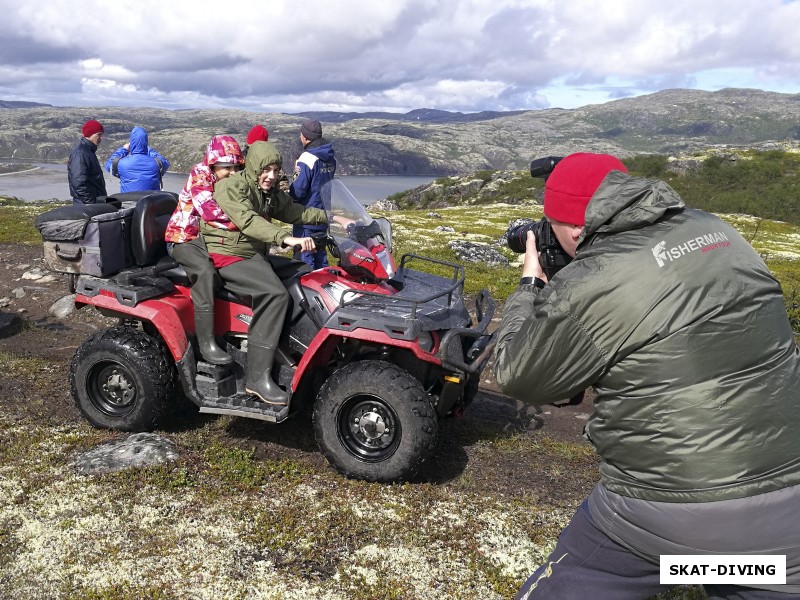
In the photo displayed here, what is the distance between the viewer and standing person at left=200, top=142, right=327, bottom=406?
5988 millimetres

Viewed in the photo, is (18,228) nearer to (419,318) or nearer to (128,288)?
(128,288)

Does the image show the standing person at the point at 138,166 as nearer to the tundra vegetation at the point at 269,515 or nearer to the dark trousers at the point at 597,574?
the tundra vegetation at the point at 269,515

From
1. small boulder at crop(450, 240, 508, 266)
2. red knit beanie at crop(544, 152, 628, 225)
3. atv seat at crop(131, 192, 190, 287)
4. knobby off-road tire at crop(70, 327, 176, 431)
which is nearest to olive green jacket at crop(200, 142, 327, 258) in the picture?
atv seat at crop(131, 192, 190, 287)

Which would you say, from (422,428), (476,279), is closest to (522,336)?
(422,428)

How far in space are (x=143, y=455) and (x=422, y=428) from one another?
2.90 m

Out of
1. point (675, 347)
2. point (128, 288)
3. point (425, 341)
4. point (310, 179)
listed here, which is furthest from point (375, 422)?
point (310, 179)

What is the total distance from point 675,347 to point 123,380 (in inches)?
238

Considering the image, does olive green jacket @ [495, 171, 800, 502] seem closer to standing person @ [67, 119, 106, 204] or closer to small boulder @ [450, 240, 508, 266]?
standing person @ [67, 119, 106, 204]

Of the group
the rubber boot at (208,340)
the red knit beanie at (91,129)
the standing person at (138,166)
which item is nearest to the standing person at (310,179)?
the rubber boot at (208,340)

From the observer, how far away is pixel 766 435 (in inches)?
95.3

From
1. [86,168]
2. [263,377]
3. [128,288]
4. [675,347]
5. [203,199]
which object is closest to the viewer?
[675,347]

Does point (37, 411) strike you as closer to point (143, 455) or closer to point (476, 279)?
point (143, 455)

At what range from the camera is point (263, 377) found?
6176 millimetres

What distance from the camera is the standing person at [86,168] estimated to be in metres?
11.7
